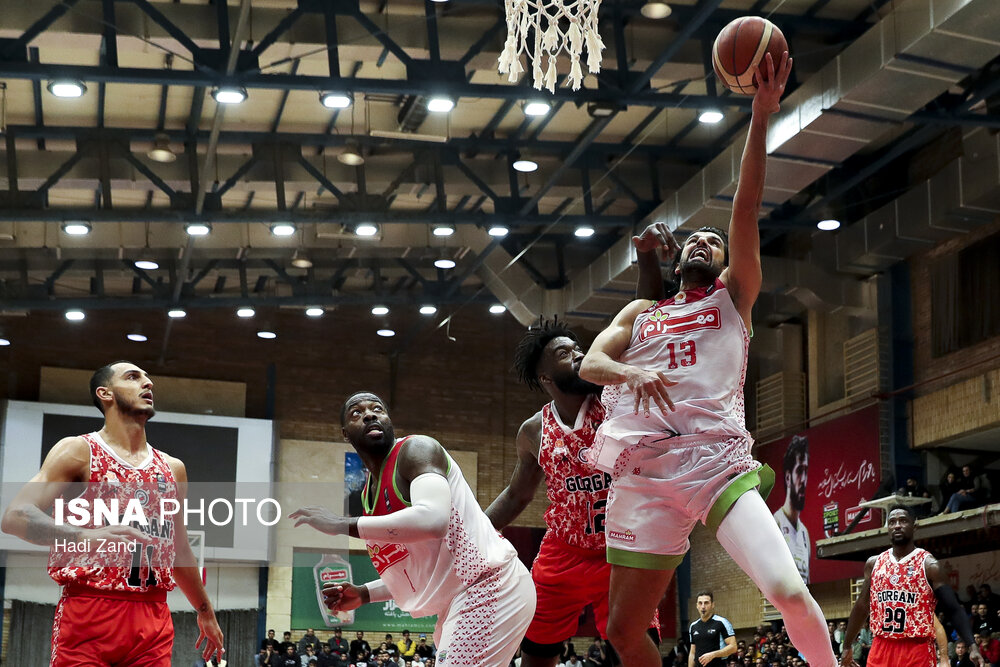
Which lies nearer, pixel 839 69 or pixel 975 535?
pixel 839 69

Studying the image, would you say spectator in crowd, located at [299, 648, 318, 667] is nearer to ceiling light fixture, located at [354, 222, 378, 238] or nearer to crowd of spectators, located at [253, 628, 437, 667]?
crowd of spectators, located at [253, 628, 437, 667]

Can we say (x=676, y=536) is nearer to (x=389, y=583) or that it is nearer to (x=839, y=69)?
(x=389, y=583)

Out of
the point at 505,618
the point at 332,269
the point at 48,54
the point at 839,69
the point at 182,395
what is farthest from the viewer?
the point at 182,395

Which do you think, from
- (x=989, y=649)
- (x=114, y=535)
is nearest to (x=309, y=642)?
(x=989, y=649)

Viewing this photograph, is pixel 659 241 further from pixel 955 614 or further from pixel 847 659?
pixel 955 614

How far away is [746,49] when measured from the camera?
5754 mm

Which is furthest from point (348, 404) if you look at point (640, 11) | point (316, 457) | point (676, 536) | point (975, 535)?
point (316, 457)

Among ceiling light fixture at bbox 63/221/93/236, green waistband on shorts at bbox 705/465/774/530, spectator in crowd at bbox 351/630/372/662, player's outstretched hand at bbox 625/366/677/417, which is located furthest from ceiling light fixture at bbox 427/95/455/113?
spectator in crowd at bbox 351/630/372/662

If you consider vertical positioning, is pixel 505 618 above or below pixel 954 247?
below

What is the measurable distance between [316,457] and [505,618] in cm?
2711

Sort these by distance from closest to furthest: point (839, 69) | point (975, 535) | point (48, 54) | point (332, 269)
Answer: point (839, 69) → point (48, 54) → point (975, 535) → point (332, 269)

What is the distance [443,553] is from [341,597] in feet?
1.51

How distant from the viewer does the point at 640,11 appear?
685 inches

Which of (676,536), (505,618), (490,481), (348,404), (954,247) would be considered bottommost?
(505,618)
